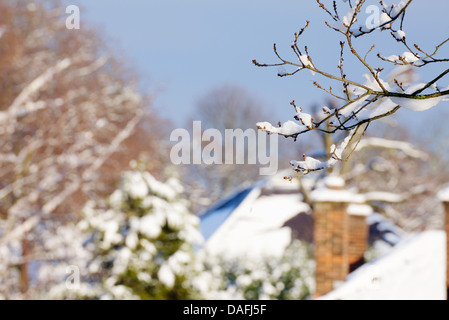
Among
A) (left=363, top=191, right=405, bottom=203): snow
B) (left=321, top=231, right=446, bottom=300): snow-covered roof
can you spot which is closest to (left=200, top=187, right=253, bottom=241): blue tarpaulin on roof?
(left=363, top=191, right=405, bottom=203): snow

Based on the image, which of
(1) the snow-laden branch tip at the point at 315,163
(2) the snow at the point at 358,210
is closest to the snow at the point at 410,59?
(1) the snow-laden branch tip at the point at 315,163

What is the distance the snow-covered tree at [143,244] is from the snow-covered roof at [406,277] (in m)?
3.01

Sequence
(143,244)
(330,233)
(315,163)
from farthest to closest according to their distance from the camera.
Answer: (143,244) < (330,233) < (315,163)

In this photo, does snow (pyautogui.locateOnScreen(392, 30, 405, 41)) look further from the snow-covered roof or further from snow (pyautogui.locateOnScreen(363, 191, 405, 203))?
snow (pyautogui.locateOnScreen(363, 191, 405, 203))

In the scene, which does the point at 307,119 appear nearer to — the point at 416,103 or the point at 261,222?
the point at 416,103

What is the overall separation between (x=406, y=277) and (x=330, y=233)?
167 cm

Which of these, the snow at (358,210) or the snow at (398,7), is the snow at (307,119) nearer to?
the snow at (398,7)

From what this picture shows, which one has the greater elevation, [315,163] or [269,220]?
[269,220]

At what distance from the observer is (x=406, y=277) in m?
8.88

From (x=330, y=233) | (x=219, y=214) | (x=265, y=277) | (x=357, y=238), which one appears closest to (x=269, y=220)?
(x=219, y=214)

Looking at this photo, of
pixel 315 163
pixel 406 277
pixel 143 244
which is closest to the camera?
pixel 315 163

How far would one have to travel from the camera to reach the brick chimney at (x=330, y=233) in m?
10.3

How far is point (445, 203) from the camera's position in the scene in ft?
26.8

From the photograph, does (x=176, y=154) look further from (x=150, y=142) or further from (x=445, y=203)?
(x=445, y=203)
